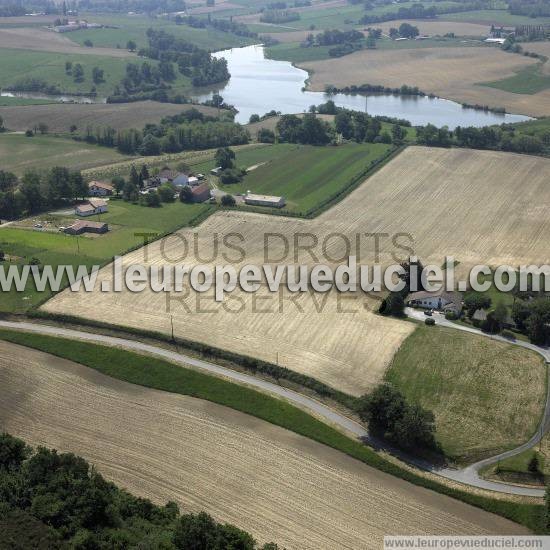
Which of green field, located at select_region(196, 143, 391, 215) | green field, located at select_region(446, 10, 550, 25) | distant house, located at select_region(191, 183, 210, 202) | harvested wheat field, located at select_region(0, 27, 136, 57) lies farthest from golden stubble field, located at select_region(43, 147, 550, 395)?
green field, located at select_region(446, 10, 550, 25)

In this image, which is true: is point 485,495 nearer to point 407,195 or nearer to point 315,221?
point 315,221

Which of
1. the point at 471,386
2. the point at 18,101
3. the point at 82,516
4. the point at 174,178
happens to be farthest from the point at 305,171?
the point at 18,101

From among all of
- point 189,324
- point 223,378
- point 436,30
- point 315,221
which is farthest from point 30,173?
point 436,30

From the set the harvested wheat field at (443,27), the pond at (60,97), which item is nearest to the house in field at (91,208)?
the pond at (60,97)

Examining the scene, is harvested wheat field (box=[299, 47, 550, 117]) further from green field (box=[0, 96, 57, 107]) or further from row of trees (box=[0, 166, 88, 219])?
row of trees (box=[0, 166, 88, 219])

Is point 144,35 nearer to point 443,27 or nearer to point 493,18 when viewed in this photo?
point 443,27

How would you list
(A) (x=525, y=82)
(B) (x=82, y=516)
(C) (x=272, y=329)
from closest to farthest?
(B) (x=82, y=516) → (C) (x=272, y=329) → (A) (x=525, y=82)

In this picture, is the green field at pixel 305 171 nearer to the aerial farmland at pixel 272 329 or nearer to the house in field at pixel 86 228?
the aerial farmland at pixel 272 329
